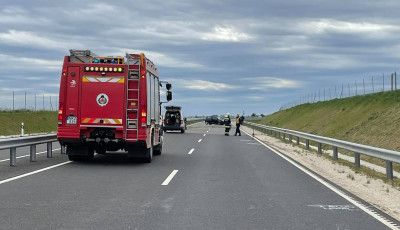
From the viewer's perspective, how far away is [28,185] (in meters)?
9.44

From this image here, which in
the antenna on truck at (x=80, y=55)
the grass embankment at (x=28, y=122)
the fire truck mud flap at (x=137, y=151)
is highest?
the antenna on truck at (x=80, y=55)

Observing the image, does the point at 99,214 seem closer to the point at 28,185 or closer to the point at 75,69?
the point at 28,185

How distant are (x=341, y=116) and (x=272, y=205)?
2995 centimetres

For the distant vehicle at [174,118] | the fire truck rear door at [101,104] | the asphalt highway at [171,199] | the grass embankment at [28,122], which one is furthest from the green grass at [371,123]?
the grass embankment at [28,122]

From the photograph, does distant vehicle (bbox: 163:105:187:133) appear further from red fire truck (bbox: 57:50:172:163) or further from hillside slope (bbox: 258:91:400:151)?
red fire truck (bbox: 57:50:172:163)

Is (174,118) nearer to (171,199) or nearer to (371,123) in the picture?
(371,123)

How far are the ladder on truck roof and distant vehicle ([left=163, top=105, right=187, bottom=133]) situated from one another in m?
23.7

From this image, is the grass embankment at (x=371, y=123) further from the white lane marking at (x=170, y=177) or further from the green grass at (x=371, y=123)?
the white lane marking at (x=170, y=177)

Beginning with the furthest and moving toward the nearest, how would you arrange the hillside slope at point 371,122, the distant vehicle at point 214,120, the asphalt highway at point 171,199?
the distant vehicle at point 214,120 < the hillside slope at point 371,122 < the asphalt highway at point 171,199

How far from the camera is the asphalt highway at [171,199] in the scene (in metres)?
6.37

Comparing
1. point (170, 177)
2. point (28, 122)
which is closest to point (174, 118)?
point (28, 122)

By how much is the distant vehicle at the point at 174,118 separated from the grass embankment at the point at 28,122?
9707 millimetres

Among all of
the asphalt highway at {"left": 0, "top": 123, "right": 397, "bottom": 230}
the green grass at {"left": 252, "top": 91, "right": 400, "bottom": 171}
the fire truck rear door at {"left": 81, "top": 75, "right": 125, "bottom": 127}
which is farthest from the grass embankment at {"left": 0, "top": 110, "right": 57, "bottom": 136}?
the asphalt highway at {"left": 0, "top": 123, "right": 397, "bottom": 230}

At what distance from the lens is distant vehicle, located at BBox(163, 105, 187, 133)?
122ft
